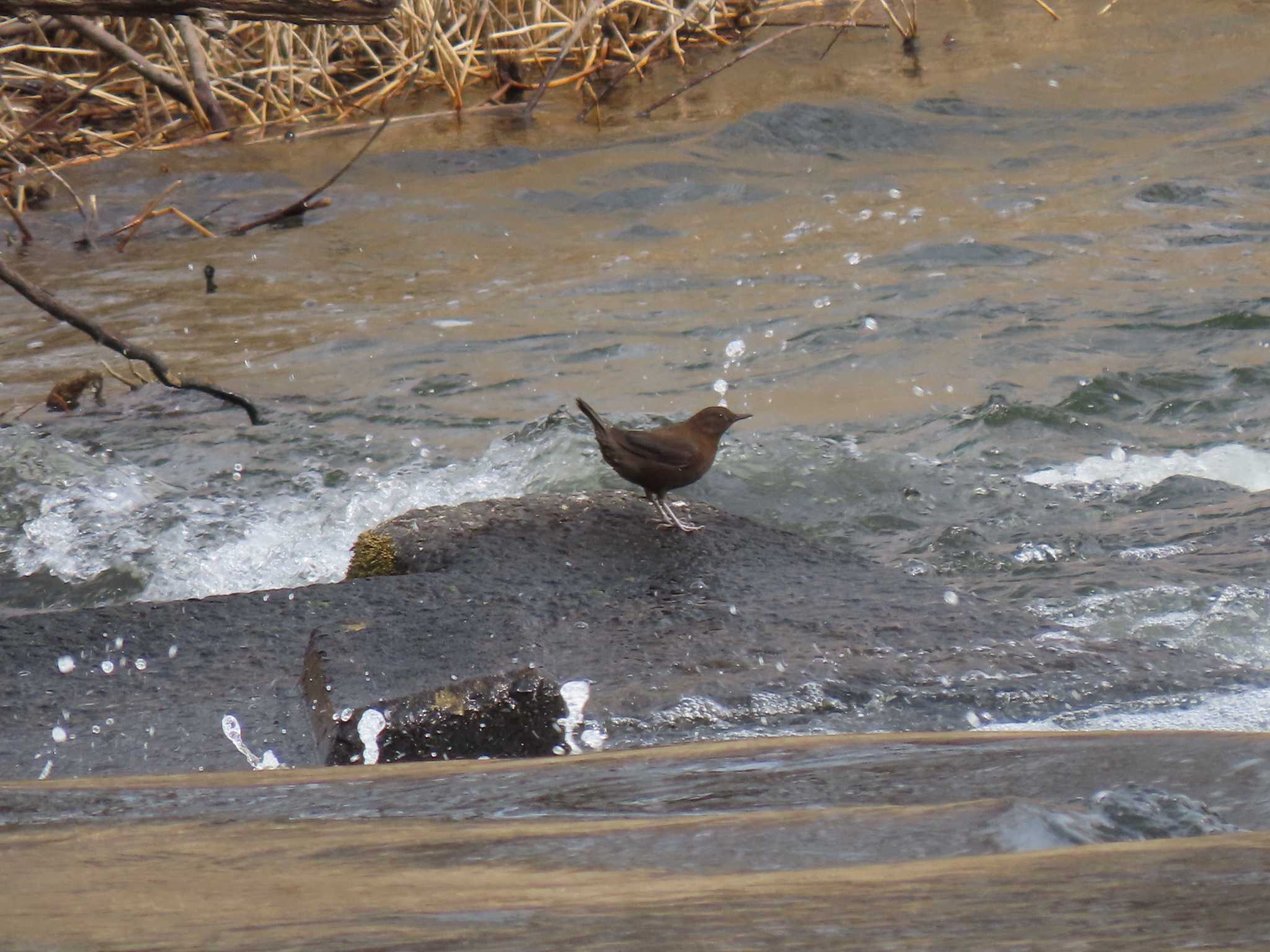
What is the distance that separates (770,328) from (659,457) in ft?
11.7

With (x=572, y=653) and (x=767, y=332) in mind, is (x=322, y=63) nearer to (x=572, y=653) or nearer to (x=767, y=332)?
(x=767, y=332)

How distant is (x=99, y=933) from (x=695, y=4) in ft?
40.3

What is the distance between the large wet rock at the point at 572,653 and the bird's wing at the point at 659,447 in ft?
1.05

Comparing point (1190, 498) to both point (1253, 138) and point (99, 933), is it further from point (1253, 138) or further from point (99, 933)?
point (1253, 138)

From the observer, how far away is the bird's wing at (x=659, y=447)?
14.1ft

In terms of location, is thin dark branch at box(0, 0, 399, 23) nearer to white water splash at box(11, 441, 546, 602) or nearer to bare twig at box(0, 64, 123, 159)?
white water splash at box(11, 441, 546, 602)

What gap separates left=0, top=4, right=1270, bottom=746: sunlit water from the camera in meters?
5.14

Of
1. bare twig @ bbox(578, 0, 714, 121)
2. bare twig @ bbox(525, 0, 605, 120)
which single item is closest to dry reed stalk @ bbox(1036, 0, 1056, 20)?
bare twig @ bbox(578, 0, 714, 121)

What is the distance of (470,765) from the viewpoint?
7.25ft

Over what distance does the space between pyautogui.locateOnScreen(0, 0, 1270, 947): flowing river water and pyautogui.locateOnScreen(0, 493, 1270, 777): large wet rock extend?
226 mm

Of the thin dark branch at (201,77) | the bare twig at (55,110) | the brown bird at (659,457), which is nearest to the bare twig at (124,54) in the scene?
the bare twig at (55,110)

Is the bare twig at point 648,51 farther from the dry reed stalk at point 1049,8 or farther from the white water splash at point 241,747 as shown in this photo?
the white water splash at point 241,747

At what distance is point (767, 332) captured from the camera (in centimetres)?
770

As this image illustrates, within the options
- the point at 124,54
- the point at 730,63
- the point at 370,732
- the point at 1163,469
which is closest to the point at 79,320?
the point at 370,732
